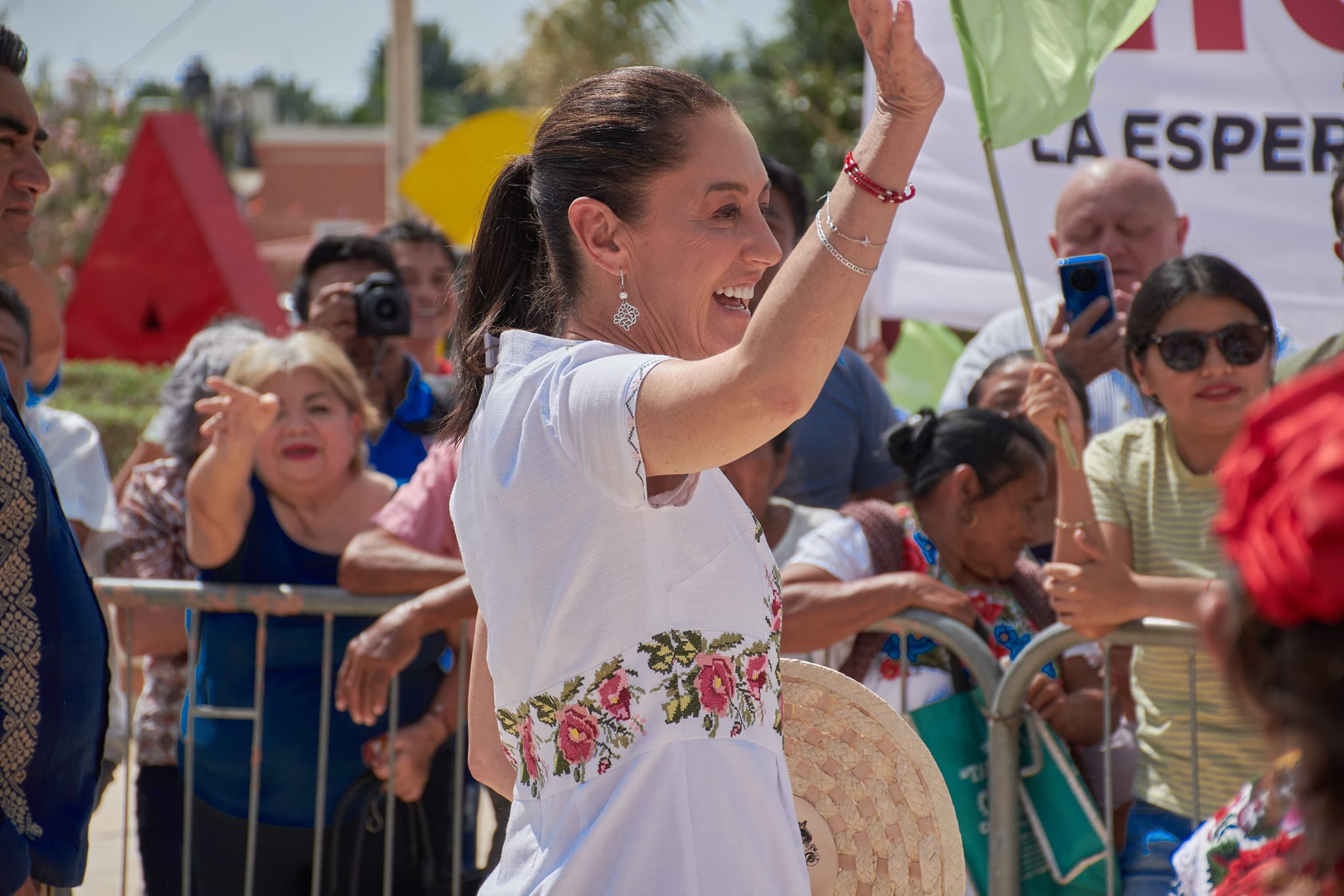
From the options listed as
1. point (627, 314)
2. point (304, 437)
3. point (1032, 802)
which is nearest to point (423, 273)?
point (304, 437)

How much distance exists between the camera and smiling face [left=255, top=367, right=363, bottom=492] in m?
3.75

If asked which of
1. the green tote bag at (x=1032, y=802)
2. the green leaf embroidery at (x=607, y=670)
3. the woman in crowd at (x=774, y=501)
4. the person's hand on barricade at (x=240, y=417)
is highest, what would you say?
the person's hand on barricade at (x=240, y=417)

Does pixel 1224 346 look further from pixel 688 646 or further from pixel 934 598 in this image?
pixel 688 646

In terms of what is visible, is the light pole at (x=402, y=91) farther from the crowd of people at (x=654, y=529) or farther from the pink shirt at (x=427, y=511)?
the pink shirt at (x=427, y=511)

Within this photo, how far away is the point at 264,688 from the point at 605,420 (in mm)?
2387

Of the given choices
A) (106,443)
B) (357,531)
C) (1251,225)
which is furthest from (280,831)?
(106,443)

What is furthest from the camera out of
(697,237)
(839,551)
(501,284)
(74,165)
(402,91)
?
(74,165)

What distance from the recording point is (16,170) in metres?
2.59

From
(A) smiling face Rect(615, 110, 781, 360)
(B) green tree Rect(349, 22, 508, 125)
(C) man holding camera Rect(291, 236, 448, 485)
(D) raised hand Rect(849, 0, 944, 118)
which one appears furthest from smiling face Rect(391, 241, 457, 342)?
(B) green tree Rect(349, 22, 508, 125)

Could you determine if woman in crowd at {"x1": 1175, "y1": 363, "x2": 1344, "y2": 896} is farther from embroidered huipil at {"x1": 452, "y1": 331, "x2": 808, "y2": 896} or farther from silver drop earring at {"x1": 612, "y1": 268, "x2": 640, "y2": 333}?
silver drop earring at {"x1": 612, "y1": 268, "x2": 640, "y2": 333}

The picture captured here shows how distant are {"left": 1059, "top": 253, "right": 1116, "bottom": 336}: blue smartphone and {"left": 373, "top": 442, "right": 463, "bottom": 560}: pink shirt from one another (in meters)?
1.66

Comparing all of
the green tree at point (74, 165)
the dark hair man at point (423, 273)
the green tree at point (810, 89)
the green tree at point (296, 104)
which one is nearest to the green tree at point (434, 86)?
the green tree at point (296, 104)

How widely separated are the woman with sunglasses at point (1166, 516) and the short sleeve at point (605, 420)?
1585 mm

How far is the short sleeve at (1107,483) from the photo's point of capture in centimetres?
328
